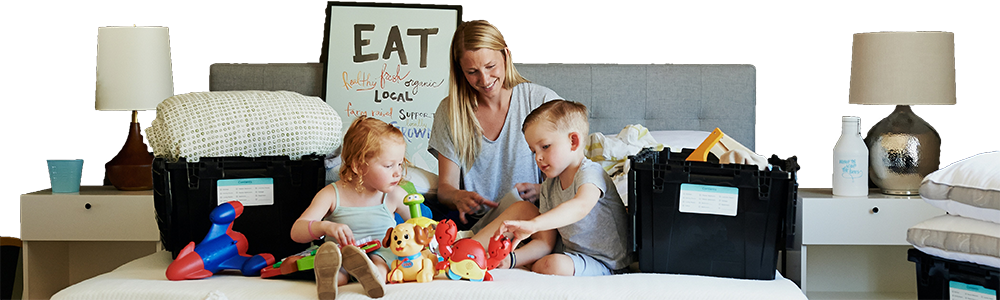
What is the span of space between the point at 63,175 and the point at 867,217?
264 cm

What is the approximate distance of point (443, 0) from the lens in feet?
9.72

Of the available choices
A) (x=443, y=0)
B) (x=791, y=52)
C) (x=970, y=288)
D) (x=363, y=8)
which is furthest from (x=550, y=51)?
(x=970, y=288)

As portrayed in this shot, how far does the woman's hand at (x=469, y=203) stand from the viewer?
2104 millimetres

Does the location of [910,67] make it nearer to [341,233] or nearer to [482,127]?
[482,127]

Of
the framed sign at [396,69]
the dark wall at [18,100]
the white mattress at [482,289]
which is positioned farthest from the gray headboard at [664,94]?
the dark wall at [18,100]

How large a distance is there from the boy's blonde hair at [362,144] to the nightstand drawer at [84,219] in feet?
3.65

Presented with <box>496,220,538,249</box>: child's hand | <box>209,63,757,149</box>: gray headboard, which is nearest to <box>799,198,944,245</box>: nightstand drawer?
<box>209,63,757,149</box>: gray headboard

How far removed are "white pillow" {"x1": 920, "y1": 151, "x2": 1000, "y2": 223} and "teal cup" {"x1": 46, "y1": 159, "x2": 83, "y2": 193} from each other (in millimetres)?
2572

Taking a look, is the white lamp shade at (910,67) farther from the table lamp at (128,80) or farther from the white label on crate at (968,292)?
the table lamp at (128,80)

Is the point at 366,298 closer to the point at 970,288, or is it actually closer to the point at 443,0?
the point at 970,288

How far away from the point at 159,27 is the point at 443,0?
1.02 metres

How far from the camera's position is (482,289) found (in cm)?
151

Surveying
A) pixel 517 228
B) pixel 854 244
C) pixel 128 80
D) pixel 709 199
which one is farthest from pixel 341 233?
pixel 854 244

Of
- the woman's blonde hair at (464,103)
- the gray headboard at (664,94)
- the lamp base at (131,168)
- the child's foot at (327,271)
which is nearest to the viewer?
the child's foot at (327,271)
